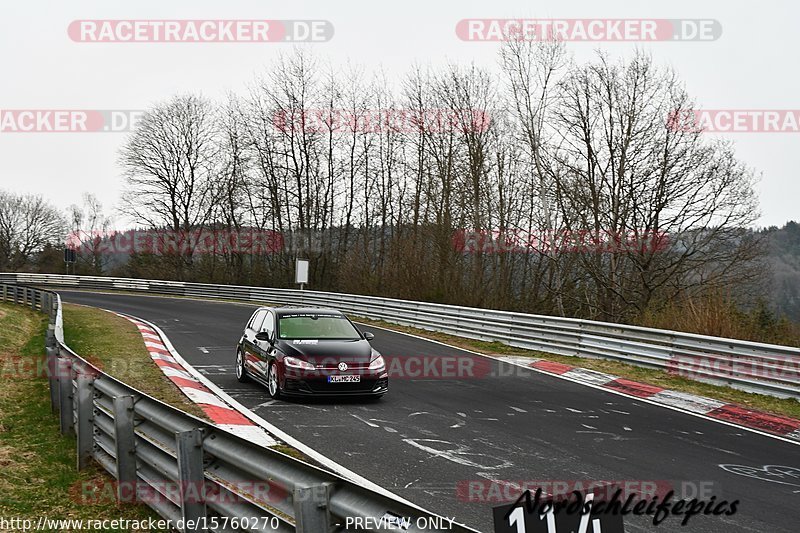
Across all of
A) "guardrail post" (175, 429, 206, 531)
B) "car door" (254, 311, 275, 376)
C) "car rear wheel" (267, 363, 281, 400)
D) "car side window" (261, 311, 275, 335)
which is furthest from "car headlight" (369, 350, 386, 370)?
"guardrail post" (175, 429, 206, 531)

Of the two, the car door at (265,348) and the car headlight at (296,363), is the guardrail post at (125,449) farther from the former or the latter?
the car door at (265,348)

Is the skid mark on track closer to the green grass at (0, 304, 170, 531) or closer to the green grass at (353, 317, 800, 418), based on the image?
the green grass at (0, 304, 170, 531)

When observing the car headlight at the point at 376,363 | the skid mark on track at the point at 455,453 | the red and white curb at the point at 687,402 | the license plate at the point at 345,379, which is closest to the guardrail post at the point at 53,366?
the license plate at the point at 345,379

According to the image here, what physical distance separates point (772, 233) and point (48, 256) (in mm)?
75534

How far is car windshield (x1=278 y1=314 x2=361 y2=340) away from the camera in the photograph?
1205 cm

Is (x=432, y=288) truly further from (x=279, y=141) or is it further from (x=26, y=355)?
(x=279, y=141)

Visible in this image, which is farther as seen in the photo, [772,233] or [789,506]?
[772,233]

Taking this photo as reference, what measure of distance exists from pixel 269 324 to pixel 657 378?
7750mm

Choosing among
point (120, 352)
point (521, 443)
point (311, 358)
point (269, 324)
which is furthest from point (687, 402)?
point (120, 352)

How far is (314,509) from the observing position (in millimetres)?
3398

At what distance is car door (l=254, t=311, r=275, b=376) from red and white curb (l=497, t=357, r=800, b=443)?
6.07 meters

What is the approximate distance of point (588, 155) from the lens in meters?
30.5

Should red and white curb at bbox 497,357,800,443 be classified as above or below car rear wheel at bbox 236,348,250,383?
below

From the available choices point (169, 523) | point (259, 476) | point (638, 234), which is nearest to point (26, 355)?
point (169, 523)
